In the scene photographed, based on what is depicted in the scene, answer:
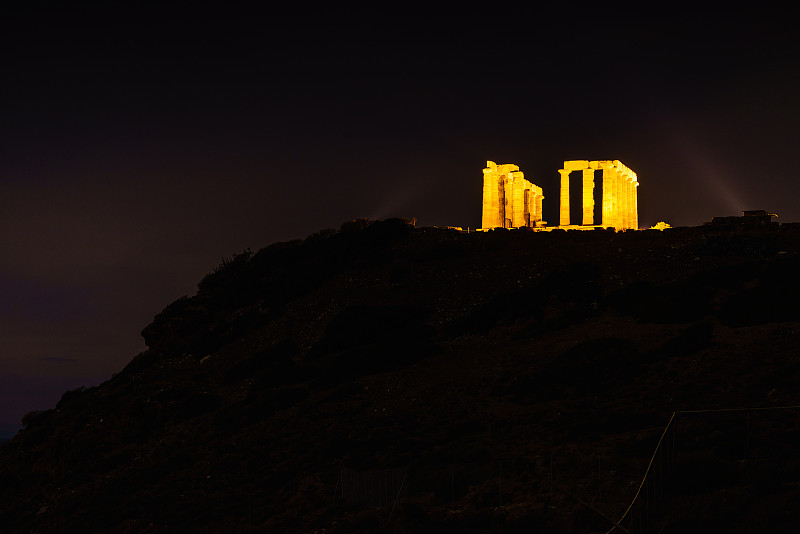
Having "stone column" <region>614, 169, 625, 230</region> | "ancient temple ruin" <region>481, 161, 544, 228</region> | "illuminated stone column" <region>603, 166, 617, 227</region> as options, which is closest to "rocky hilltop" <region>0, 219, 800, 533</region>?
"ancient temple ruin" <region>481, 161, 544, 228</region>

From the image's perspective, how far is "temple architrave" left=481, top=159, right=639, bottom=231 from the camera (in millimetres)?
72625

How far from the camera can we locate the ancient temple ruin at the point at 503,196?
74.2 metres

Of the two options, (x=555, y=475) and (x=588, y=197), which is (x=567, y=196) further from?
(x=555, y=475)

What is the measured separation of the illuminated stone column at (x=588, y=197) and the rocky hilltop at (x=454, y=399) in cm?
996

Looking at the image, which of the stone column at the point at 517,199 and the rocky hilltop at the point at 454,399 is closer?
the rocky hilltop at the point at 454,399

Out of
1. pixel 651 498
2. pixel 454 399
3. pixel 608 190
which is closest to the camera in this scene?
pixel 651 498

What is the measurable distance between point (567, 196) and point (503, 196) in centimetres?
524

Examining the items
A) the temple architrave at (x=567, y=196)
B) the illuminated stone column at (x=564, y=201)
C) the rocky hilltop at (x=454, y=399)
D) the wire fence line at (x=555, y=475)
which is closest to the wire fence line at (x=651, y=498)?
the wire fence line at (x=555, y=475)

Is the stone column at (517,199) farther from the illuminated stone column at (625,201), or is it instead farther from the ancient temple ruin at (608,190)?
the illuminated stone column at (625,201)

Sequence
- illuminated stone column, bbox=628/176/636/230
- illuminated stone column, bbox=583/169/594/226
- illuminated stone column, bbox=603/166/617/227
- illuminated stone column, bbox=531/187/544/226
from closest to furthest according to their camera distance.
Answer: illuminated stone column, bbox=603/166/617/227 → illuminated stone column, bbox=583/169/594/226 → illuminated stone column, bbox=628/176/636/230 → illuminated stone column, bbox=531/187/544/226

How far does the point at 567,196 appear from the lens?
7588 cm

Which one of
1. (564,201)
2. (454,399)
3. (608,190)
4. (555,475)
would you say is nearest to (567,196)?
(564,201)

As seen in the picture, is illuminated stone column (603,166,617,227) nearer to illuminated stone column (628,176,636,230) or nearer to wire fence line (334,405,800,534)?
illuminated stone column (628,176,636,230)

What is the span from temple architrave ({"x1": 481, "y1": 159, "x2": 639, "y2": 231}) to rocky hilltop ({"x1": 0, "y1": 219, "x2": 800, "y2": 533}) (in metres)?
9.09
